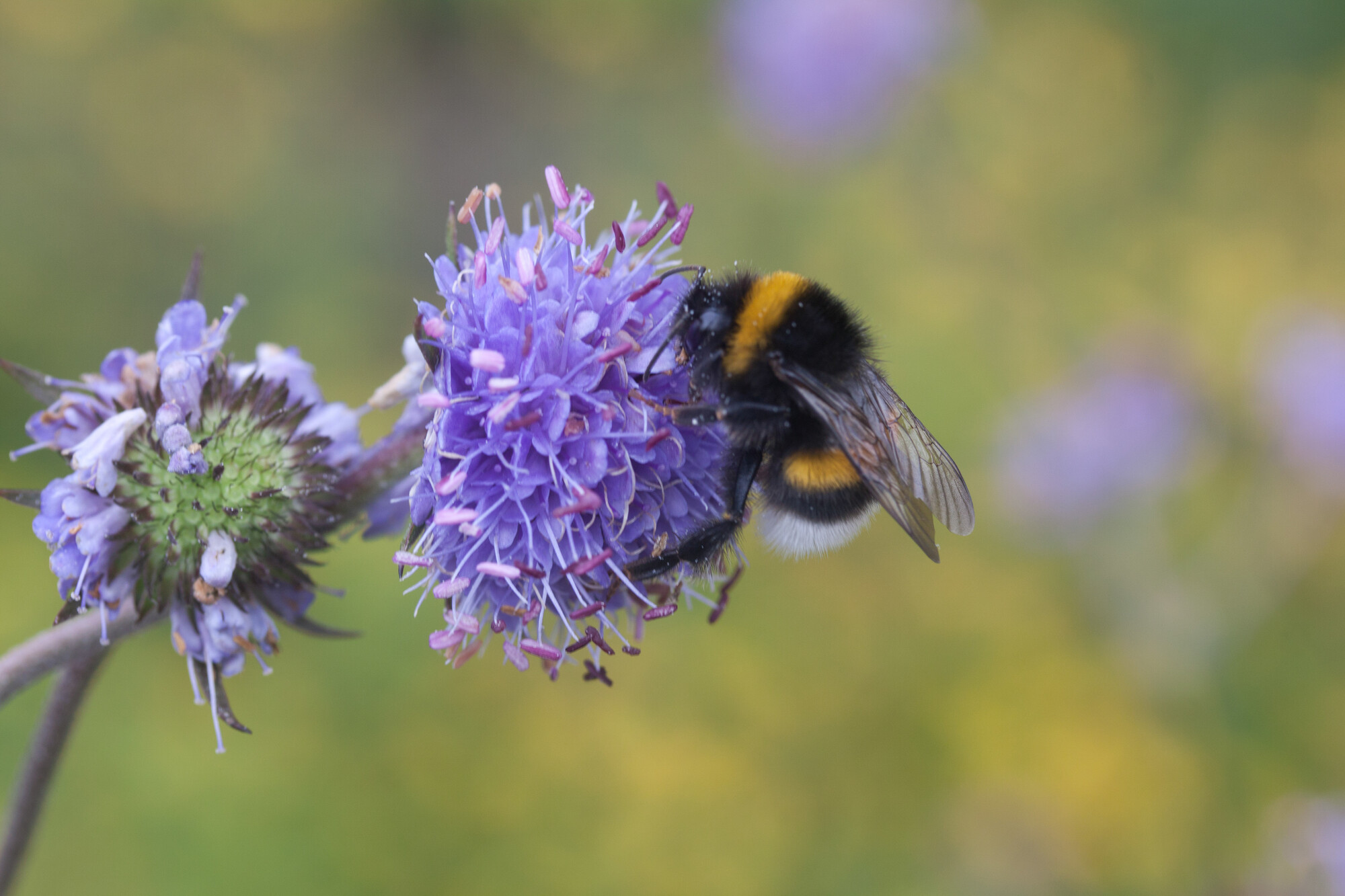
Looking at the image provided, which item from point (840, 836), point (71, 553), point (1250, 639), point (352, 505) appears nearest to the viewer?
point (71, 553)

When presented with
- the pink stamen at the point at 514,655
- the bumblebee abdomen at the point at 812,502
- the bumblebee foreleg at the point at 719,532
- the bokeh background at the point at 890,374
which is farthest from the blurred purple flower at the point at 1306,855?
the pink stamen at the point at 514,655

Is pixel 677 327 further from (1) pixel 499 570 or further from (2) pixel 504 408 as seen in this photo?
(1) pixel 499 570

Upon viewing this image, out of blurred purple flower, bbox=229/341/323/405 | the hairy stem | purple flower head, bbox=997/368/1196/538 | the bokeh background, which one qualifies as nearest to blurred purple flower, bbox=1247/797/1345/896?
the bokeh background

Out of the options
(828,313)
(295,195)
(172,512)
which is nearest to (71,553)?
(172,512)

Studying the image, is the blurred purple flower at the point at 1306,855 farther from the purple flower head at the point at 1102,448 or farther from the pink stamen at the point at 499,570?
the pink stamen at the point at 499,570

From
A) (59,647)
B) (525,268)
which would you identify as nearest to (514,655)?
(525,268)

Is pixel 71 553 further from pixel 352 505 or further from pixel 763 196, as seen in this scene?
pixel 763 196
